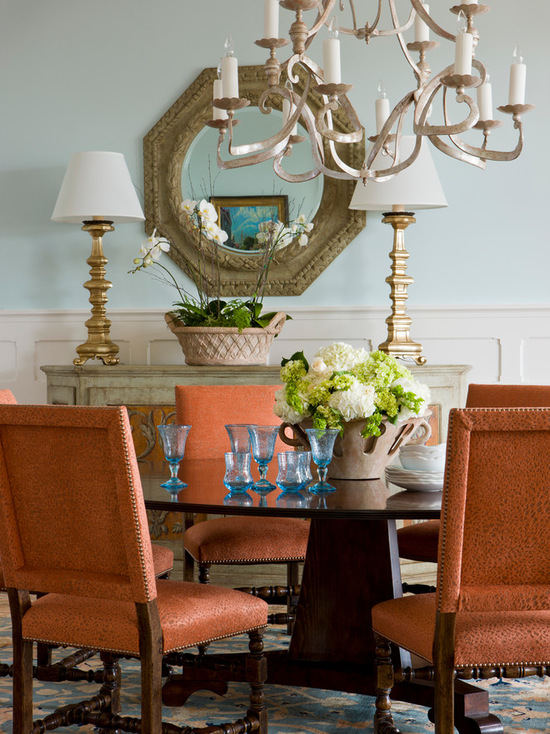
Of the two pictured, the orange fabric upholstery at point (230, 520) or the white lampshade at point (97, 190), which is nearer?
the orange fabric upholstery at point (230, 520)

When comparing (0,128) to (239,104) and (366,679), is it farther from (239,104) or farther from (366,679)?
(366,679)

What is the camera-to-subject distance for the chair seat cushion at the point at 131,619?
6.33 feet

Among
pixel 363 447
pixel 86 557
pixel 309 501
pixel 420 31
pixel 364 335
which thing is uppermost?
pixel 420 31

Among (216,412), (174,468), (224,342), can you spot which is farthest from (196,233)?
(174,468)

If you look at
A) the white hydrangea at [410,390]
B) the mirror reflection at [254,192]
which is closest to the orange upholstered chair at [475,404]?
the white hydrangea at [410,390]

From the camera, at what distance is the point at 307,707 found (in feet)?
8.59

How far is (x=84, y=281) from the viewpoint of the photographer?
14.0 ft

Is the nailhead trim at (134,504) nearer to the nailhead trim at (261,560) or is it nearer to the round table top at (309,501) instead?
the round table top at (309,501)

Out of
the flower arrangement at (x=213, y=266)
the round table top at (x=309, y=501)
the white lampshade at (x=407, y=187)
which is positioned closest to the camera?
the round table top at (x=309, y=501)

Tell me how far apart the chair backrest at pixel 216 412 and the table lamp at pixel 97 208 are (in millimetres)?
902

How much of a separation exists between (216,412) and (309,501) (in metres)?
1.10

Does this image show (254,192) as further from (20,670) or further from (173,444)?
(20,670)

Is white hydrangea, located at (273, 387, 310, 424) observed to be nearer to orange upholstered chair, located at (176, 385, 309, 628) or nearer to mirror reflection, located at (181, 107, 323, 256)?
orange upholstered chair, located at (176, 385, 309, 628)

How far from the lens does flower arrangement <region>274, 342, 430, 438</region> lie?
228 cm
